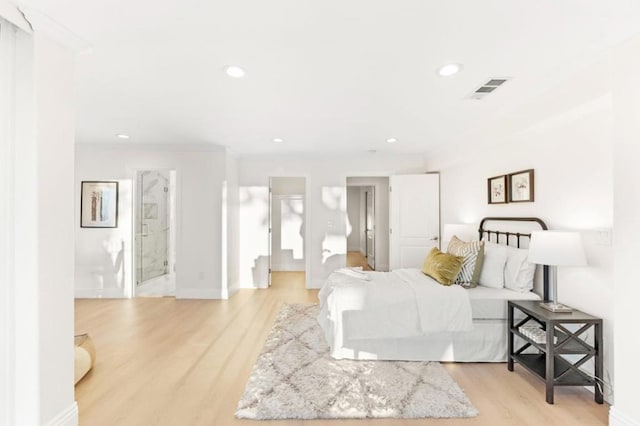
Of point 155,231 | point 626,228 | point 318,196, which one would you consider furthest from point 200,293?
point 626,228

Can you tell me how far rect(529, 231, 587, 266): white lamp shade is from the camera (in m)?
2.32

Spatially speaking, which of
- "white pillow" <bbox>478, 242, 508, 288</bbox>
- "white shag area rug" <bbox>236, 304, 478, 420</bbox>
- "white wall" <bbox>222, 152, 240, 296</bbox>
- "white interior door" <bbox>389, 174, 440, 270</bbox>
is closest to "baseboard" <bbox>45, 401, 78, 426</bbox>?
"white shag area rug" <bbox>236, 304, 478, 420</bbox>

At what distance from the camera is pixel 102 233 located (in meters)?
5.11

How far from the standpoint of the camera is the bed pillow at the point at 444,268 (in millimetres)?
3156

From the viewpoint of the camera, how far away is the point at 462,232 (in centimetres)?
443

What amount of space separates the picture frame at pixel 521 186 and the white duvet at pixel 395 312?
45.9 inches

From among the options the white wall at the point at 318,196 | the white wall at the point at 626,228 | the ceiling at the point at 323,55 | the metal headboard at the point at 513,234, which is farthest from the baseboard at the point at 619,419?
the white wall at the point at 318,196

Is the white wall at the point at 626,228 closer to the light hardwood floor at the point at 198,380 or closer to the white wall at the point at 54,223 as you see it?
the light hardwood floor at the point at 198,380

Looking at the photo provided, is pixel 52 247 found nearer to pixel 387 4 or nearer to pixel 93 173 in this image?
pixel 387 4

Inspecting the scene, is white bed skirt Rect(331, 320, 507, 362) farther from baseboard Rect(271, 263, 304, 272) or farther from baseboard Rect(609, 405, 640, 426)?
baseboard Rect(271, 263, 304, 272)

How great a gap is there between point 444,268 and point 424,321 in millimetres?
646

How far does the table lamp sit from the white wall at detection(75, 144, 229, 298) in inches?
167

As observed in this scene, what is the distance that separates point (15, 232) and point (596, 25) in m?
3.45

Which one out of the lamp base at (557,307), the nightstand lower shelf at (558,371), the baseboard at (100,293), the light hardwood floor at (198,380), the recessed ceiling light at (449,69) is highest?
the recessed ceiling light at (449,69)
